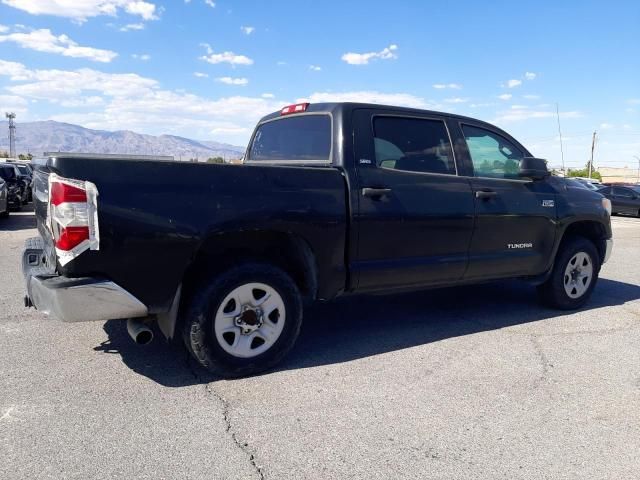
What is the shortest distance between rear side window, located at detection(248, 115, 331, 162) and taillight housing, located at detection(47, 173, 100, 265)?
1902mm

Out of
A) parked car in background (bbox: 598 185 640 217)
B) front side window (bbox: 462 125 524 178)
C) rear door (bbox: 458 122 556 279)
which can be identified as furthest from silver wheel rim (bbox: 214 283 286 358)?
parked car in background (bbox: 598 185 640 217)

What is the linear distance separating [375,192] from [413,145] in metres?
0.78

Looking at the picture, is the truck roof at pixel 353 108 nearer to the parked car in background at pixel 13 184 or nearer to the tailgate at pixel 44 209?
the tailgate at pixel 44 209

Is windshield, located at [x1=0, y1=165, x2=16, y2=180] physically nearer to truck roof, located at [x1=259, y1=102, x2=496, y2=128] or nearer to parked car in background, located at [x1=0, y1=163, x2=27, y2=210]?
parked car in background, located at [x1=0, y1=163, x2=27, y2=210]

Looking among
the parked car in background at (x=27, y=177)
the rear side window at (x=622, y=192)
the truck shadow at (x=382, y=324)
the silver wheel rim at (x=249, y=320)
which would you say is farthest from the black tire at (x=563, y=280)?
the rear side window at (x=622, y=192)

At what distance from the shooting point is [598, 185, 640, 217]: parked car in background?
23891 mm

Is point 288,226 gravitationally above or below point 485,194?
below

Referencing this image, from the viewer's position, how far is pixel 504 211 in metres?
5.06

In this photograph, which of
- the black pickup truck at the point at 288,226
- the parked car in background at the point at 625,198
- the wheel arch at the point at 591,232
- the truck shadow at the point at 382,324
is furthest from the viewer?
the parked car in background at the point at 625,198

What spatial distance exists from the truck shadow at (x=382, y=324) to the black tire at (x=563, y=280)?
14cm

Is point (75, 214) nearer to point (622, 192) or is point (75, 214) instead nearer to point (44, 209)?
point (44, 209)

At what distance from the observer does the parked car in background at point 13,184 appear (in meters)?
16.4

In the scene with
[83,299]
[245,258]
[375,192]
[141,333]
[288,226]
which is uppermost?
[375,192]

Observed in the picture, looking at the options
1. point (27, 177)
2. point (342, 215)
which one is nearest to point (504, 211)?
point (342, 215)
